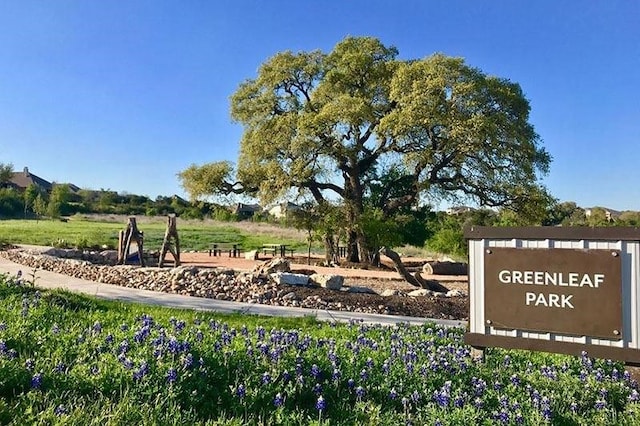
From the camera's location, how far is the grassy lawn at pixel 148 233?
21922 millimetres

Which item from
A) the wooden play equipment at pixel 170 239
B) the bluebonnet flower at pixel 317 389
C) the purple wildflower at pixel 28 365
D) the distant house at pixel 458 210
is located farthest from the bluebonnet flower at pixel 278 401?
the distant house at pixel 458 210

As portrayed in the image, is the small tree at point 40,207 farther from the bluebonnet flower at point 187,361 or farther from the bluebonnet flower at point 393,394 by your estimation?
the bluebonnet flower at point 393,394

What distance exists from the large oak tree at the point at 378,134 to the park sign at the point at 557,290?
1341 cm

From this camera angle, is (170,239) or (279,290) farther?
(170,239)

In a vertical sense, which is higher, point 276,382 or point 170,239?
point 170,239

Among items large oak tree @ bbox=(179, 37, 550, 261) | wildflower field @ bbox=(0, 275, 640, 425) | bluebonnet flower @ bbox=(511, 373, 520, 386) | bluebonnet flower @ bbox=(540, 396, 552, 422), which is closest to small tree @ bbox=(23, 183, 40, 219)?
large oak tree @ bbox=(179, 37, 550, 261)

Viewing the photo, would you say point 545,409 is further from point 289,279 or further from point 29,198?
point 29,198

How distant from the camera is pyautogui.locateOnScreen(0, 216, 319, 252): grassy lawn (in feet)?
71.9

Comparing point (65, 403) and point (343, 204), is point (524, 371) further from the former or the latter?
point (343, 204)

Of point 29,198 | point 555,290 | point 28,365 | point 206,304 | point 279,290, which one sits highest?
point 29,198

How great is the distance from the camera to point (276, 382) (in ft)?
10.5

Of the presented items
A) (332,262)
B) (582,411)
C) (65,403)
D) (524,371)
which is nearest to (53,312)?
(65,403)

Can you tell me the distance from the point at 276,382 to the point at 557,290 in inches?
80.6

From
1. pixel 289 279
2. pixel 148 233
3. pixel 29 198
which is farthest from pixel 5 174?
pixel 289 279
